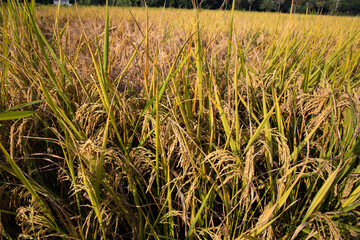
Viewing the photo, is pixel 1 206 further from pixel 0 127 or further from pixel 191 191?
pixel 191 191

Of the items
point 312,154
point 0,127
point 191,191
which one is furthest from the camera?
point 312,154

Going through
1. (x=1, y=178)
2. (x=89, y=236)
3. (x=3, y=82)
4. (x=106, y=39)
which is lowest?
(x=89, y=236)

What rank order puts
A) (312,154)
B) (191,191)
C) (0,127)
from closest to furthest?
1. (191,191)
2. (0,127)
3. (312,154)

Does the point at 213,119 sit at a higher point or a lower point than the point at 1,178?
higher

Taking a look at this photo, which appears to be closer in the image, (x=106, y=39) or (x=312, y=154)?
(x=106, y=39)

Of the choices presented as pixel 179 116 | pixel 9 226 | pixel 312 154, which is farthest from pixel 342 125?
pixel 9 226

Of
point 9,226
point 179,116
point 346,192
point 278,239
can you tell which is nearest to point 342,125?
point 346,192

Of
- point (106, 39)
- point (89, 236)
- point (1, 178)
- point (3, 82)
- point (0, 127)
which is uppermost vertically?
point (106, 39)

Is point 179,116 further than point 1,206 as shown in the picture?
Yes

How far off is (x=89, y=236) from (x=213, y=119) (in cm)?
57

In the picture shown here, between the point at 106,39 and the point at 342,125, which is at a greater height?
the point at 106,39

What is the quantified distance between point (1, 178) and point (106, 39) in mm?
646

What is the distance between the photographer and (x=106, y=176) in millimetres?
664

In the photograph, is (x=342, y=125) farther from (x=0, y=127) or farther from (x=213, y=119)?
(x=0, y=127)
